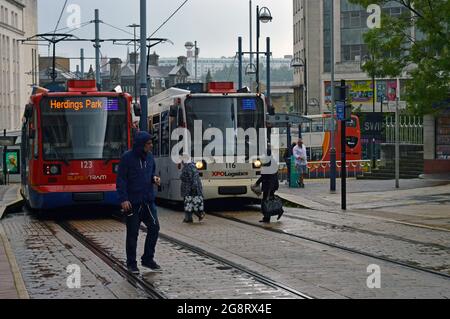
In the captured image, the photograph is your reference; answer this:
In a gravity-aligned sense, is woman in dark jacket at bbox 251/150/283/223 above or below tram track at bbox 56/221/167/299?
above

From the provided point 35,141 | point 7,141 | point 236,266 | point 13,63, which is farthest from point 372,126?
point 236,266

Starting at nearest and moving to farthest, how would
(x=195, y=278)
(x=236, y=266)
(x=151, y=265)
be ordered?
1. (x=195, y=278)
2. (x=151, y=265)
3. (x=236, y=266)

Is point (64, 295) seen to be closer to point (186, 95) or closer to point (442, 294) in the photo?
Result: point (442, 294)

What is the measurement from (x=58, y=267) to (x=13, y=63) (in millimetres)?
86181

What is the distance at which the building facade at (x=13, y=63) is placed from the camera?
302 ft

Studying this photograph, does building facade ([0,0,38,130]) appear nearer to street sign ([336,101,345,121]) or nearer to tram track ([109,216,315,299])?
street sign ([336,101,345,121])

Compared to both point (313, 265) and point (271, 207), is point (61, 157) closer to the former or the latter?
point (271, 207)

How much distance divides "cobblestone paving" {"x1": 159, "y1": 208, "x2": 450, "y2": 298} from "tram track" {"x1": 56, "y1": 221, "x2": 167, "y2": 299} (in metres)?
1.69

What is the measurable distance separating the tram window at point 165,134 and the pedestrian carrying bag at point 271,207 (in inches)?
229

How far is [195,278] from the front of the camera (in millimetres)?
12297

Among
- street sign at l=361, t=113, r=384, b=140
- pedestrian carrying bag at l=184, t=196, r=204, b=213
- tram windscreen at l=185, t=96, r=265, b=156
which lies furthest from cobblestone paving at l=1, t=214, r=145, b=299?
street sign at l=361, t=113, r=384, b=140

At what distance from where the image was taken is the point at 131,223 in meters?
12.9

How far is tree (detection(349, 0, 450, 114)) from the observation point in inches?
Answer: 1015

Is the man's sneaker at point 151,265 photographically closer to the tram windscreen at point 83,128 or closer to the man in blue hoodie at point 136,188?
the man in blue hoodie at point 136,188
